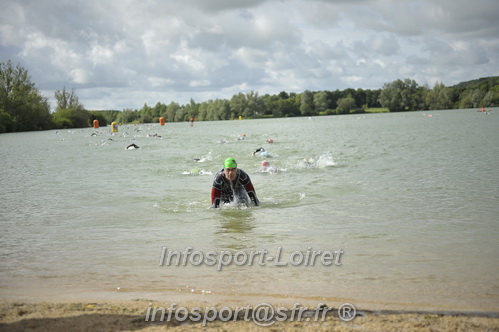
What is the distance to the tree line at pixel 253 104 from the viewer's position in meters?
82.1

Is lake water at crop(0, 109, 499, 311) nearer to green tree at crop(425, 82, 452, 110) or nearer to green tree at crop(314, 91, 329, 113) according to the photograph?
green tree at crop(425, 82, 452, 110)

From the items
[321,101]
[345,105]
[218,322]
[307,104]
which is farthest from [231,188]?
[321,101]

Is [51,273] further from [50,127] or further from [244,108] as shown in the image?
[244,108]

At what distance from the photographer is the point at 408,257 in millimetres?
6270

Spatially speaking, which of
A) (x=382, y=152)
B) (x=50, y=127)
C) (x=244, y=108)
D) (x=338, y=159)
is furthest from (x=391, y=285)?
(x=244, y=108)

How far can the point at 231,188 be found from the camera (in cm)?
1040

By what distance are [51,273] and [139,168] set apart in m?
14.1

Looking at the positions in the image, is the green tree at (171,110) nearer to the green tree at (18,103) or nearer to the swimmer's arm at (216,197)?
the green tree at (18,103)

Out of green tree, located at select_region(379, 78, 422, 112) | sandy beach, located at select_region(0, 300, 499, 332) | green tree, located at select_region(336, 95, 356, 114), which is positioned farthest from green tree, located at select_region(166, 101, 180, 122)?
sandy beach, located at select_region(0, 300, 499, 332)

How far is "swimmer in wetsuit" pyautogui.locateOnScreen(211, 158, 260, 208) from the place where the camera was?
10.2 meters

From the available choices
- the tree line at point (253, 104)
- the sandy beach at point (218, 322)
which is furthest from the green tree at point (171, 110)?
the sandy beach at point (218, 322)

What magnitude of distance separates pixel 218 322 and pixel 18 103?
88.6 meters

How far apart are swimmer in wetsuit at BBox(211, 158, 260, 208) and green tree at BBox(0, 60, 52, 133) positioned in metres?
78.7

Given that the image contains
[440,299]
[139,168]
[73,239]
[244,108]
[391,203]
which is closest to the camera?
[440,299]
